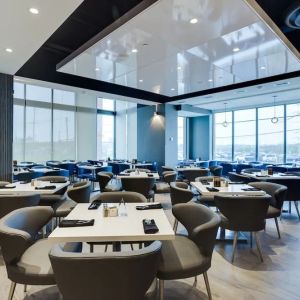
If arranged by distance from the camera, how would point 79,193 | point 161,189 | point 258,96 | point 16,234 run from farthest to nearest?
point 258,96, point 161,189, point 79,193, point 16,234

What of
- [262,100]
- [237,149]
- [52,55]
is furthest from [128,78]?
[237,149]

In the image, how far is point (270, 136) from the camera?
1097 cm

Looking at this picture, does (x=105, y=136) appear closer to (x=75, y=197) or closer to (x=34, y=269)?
(x=75, y=197)

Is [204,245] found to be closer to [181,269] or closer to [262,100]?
[181,269]

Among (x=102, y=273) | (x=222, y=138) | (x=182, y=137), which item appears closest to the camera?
(x=102, y=273)

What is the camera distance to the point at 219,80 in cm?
755

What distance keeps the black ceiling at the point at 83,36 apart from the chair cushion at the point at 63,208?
349 cm

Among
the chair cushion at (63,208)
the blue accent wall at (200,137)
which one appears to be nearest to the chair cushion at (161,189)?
the chair cushion at (63,208)

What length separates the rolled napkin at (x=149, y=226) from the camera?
1.89 metres

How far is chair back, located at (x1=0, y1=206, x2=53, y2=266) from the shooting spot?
1.88 meters

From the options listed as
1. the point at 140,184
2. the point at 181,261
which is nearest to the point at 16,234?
the point at 181,261

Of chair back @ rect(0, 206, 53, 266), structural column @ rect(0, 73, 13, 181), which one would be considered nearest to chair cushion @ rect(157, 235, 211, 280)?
chair back @ rect(0, 206, 53, 266)

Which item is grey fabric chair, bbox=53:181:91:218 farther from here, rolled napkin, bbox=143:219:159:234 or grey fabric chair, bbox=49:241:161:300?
grey fabric chair, bbox=49:241:161:300

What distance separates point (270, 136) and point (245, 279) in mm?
9374
